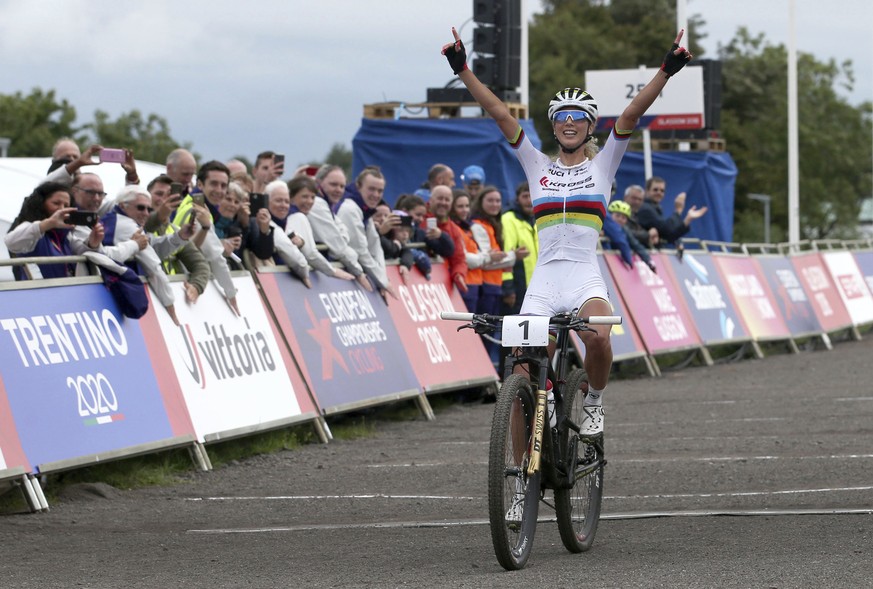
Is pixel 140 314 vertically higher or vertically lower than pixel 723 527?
higher

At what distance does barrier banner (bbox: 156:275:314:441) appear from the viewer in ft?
39.0

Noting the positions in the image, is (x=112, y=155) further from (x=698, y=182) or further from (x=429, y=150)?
(x=698, y=182)

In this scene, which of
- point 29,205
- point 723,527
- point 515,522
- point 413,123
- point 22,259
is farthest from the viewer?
point 413,123

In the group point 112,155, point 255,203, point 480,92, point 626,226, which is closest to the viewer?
point 480,92

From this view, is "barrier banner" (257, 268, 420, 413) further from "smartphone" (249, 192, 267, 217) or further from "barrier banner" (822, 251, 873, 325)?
"barrier banner" (822, 251, 873, 325)

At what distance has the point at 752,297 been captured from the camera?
25969 mm

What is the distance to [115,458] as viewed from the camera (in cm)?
1070

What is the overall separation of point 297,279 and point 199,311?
188 cm

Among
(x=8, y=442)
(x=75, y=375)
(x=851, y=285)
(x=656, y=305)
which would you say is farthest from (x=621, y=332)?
(x=851, y=285)

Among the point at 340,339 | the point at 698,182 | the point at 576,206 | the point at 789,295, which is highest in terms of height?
the point at 576,206

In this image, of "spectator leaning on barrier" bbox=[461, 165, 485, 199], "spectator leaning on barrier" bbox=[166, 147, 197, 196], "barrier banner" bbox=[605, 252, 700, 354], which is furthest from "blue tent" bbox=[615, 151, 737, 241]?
"spectator leaning on barrier" bbox=[166, 147, 197, 196]

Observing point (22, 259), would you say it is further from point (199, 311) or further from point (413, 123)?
point (413, 123)

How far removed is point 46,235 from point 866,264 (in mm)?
25218

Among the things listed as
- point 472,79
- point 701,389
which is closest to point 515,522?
point 472,79
